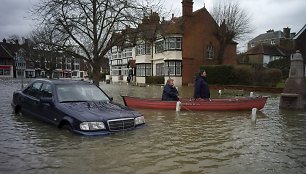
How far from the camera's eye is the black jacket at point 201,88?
16859 mm

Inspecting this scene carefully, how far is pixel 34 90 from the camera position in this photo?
1193 centimetres

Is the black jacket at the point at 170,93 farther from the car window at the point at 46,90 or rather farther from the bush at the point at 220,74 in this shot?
the bush at the point at 220,74

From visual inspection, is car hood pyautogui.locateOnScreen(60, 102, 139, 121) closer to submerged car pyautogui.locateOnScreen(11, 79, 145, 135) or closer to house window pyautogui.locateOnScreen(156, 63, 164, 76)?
submerged car pyautogui.locateOnScreen(11, 79, 145, 135)

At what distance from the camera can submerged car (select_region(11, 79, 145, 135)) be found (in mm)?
9023

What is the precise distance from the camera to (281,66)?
52.6 metres

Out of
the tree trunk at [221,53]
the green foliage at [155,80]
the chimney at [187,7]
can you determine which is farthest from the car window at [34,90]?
the tree trunk at [221,53]

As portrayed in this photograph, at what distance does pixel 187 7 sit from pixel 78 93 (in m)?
35.8

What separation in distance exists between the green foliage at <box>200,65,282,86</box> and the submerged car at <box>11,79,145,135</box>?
24.6 meters

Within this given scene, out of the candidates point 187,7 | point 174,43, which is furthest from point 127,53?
point 187,7

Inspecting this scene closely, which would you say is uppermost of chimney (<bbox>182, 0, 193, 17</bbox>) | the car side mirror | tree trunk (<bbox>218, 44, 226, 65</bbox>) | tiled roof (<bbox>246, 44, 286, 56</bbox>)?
chimney (<bbox>182, 0, 193, 17</bbox>)

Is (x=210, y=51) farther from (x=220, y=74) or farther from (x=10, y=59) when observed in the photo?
(x=10, y=59)

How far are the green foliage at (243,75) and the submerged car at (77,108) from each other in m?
24.6

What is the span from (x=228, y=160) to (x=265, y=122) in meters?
6.54

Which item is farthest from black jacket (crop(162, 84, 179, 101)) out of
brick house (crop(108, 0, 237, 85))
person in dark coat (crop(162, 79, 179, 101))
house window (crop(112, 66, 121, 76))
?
house window (crop(112, 66, 121, 76))
